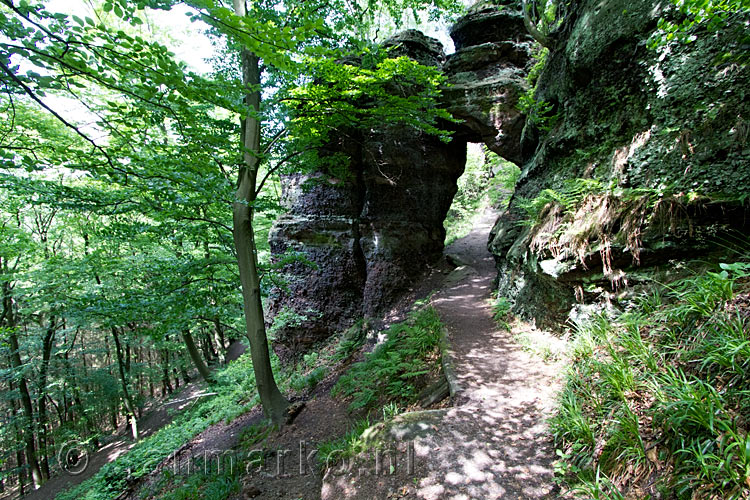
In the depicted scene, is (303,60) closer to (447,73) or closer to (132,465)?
(447,73)

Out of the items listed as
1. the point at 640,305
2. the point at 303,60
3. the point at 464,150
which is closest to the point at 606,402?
the point at 640,305

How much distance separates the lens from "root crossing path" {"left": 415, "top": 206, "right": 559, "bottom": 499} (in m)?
2.94

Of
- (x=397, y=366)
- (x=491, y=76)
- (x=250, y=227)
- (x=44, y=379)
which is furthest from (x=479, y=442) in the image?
(x=44, y=379)

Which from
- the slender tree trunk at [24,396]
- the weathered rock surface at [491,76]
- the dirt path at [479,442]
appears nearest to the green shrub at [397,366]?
the dirt path at [479,442]

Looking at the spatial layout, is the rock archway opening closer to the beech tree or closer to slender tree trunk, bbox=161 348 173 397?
the beech tree

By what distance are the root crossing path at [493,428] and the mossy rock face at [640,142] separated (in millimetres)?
1239

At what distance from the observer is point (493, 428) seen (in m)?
3.64

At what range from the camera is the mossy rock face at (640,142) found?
12.5ft

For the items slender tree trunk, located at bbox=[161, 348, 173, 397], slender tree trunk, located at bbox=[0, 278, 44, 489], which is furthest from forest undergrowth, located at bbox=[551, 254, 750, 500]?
slender tree trunk, located at bbox=[161, 348, 173, 397]

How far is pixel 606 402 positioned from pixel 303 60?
6156mm

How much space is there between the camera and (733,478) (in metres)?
1.88

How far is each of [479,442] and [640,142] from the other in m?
4.97

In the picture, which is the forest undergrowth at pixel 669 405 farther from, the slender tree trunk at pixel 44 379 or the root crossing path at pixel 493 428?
the slender tree trunk at pixel 44 379

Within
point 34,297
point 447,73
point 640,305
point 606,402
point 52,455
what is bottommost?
point 52,455
